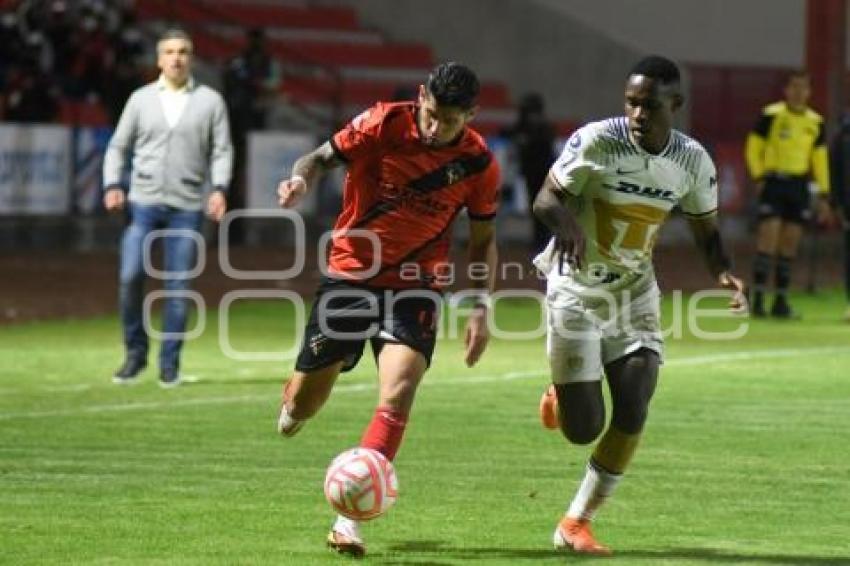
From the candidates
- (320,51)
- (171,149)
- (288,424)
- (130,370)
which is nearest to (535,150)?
(320,51)

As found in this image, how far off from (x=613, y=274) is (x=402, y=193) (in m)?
0.97

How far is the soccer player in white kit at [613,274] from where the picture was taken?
33.9 feet

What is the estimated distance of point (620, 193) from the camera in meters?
10.4

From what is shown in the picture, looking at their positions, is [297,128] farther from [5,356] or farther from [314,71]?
[5,356]

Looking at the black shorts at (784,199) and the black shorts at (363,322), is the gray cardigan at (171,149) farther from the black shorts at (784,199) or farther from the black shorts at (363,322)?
the black shorts at (784,199)

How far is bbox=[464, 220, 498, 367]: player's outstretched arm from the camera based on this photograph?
1070cm

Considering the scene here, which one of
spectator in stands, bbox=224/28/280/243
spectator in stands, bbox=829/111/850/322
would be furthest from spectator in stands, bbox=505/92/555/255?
spectator in stands, bbox=224/28/280/243

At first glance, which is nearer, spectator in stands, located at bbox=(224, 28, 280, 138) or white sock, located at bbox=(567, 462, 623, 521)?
white sock, located at bbox=(567, 462, 623, 521)

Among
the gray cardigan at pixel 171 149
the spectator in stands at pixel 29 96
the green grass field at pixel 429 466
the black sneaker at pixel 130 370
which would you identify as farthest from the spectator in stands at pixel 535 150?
the gray cardigan at pixel 171 149

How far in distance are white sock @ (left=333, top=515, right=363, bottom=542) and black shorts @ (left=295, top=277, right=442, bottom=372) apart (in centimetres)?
89

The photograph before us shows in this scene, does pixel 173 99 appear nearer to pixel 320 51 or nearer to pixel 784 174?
pixel 784 174

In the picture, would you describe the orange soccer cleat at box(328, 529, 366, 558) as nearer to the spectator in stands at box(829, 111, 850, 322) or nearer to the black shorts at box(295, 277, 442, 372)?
the black shorts at box(295, 277, 442, 372)

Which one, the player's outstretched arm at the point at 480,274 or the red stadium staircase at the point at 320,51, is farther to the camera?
the red stadium staircase at the point at 320,51

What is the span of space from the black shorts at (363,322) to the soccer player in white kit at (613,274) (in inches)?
21.2
